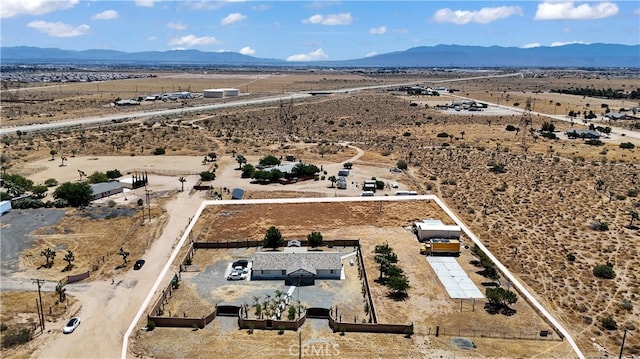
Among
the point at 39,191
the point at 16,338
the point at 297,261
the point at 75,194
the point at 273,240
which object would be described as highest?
the point at 75,194

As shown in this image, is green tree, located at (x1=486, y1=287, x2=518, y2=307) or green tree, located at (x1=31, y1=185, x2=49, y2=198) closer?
green tree, located at (x1=486, y1=287, x2=518, y2=307)

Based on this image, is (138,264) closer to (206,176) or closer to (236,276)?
(236,276)

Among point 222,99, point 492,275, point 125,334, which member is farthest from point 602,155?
point 222,99

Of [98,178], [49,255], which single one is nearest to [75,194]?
[98,178]

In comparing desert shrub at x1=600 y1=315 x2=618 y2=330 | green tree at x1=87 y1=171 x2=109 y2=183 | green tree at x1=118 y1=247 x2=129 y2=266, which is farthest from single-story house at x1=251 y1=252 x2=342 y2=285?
green tree at x1=87 y1=171 x2=109 y2=183

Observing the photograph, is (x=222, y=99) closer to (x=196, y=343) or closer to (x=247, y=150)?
(x=247, y=150)

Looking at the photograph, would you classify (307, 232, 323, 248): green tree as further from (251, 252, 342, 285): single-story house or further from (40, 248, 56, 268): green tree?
→ (40, 248, 56, 268): green tree
